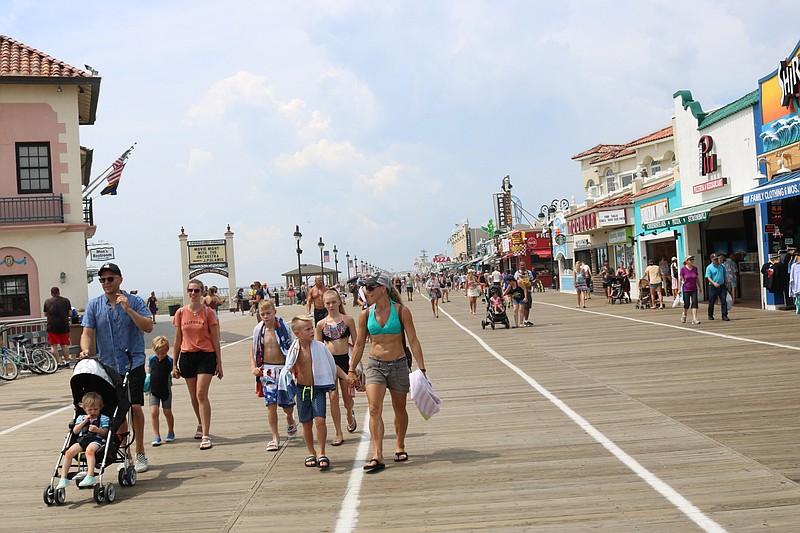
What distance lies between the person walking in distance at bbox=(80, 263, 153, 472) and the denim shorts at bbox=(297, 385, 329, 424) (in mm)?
1542

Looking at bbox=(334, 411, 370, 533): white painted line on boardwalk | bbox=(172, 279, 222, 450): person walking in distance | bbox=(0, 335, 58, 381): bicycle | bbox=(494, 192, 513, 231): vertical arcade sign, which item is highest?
bbox=(494, 192, 513, 231): vertical arcade sign

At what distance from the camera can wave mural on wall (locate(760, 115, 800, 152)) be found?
2159 cm

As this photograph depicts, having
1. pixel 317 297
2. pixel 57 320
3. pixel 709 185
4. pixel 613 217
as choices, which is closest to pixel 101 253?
pixel 613 217

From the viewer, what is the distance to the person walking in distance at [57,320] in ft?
65.5

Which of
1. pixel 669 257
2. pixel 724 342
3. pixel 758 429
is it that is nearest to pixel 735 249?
pixel 669 257

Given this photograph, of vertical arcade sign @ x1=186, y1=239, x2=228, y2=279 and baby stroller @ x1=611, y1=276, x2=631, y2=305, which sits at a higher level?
vertical arcade sign @ x1=186, y1=239, x2=228, y2=279

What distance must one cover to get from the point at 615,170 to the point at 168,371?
5050 cm

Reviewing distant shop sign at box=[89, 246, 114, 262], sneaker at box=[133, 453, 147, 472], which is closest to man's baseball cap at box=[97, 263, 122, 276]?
sneaker at box=[133, 453, 147, 472]

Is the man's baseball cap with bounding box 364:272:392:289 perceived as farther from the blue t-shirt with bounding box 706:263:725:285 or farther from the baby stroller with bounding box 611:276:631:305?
the baby stroller with bounding box 611:276:631:305

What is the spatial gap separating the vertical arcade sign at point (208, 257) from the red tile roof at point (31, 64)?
37429 mm

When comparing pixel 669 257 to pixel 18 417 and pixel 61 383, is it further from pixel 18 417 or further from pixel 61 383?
pixel 18 417

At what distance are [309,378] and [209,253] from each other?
58.4 metres

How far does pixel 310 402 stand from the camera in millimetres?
7746

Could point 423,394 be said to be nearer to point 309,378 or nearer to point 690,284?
point 309,378
